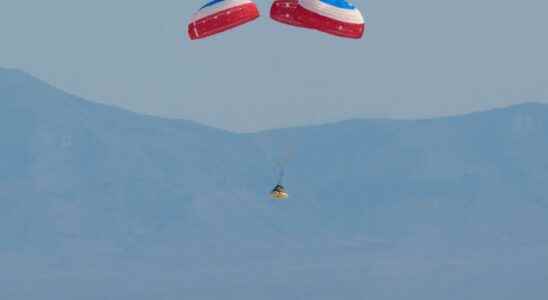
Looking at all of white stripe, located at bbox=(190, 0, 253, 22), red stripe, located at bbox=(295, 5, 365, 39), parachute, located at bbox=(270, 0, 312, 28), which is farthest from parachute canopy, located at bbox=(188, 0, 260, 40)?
red stripe, located at bbox=(295, 5, 365, 39)

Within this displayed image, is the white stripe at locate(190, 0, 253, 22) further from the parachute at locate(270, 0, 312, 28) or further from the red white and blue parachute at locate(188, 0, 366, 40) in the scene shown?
the parachute at locate(270, 0, 312, 28)

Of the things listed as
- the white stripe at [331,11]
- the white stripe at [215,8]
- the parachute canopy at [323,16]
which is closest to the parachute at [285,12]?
the parachute canopy at [323,16]

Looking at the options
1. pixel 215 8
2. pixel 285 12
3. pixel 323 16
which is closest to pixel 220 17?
pixel 215 8

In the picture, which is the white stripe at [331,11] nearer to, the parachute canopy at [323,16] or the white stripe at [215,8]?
the parachute canopy at [323,16]

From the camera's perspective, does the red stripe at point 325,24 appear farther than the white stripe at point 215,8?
No

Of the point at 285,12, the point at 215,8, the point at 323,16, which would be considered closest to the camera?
the point at 323,16

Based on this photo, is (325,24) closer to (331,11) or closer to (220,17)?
(331,11)

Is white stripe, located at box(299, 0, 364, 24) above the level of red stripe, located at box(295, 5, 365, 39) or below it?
above

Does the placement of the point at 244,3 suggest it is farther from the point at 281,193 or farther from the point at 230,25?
the point at 281,193
